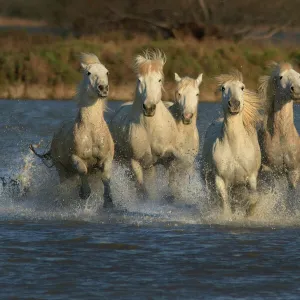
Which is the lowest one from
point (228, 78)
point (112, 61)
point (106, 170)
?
point (106, 170)

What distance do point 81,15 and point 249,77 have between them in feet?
46.4

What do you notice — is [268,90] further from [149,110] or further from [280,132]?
[149,110]

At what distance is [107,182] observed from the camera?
11.8 meters

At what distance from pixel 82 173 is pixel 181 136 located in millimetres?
1952

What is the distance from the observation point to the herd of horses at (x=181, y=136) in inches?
428

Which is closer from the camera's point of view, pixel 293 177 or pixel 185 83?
pixel 293 177

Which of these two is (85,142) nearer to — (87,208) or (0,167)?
(87,208)

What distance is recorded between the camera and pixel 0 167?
16.3m

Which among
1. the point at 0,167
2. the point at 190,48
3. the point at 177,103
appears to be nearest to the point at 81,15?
the point at 190,48

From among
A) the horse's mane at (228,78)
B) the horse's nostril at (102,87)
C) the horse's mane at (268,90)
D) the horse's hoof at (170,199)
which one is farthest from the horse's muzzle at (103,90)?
the horse's hoof at (170,199)

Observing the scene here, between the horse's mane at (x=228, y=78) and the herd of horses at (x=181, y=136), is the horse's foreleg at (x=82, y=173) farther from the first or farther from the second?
the horse's mane at (x=228, y=78)

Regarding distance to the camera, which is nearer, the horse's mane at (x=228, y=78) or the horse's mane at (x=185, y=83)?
the horse's mane at (x=228, y=78)

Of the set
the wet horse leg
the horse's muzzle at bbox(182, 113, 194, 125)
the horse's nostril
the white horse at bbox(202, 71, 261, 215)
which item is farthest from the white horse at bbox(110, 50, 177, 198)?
the white horse at bbox(202, 71, 261, 215)

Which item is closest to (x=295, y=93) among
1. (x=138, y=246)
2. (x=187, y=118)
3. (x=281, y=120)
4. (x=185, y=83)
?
(x=281, y=120)
